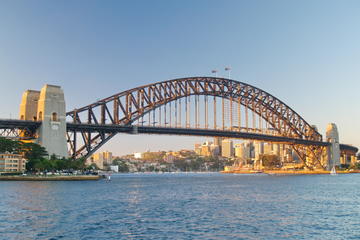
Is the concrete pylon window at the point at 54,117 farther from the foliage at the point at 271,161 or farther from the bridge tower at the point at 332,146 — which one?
the foliage at the point at 271,161

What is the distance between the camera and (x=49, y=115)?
236 ft

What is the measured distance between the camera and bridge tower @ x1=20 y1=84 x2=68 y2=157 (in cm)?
7144

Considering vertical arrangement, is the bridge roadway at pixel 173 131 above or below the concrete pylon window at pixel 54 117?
below

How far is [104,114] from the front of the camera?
8238 cm

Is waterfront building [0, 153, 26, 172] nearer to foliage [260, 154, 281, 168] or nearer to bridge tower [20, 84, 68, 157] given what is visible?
bridge tower [20, 84, 68, 157]

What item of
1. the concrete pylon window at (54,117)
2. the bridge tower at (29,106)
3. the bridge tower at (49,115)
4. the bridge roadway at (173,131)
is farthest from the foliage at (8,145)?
the bridge roadway at (173,131)

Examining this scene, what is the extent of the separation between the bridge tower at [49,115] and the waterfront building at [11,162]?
563 cm

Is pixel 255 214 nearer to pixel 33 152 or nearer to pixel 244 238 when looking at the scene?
pixel 244 238

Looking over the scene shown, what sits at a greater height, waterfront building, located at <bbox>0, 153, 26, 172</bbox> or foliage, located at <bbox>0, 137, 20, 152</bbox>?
foliage, located at <bbox>0, 137, 20, 152</bbox>

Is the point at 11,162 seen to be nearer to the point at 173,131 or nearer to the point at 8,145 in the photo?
the point at 8,145

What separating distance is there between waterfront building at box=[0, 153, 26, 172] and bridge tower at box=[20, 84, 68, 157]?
18.5 feet

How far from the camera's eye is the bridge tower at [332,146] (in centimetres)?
13462

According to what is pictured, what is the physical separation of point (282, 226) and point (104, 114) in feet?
202

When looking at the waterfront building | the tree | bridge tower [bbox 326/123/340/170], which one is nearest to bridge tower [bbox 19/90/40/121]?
the tree
